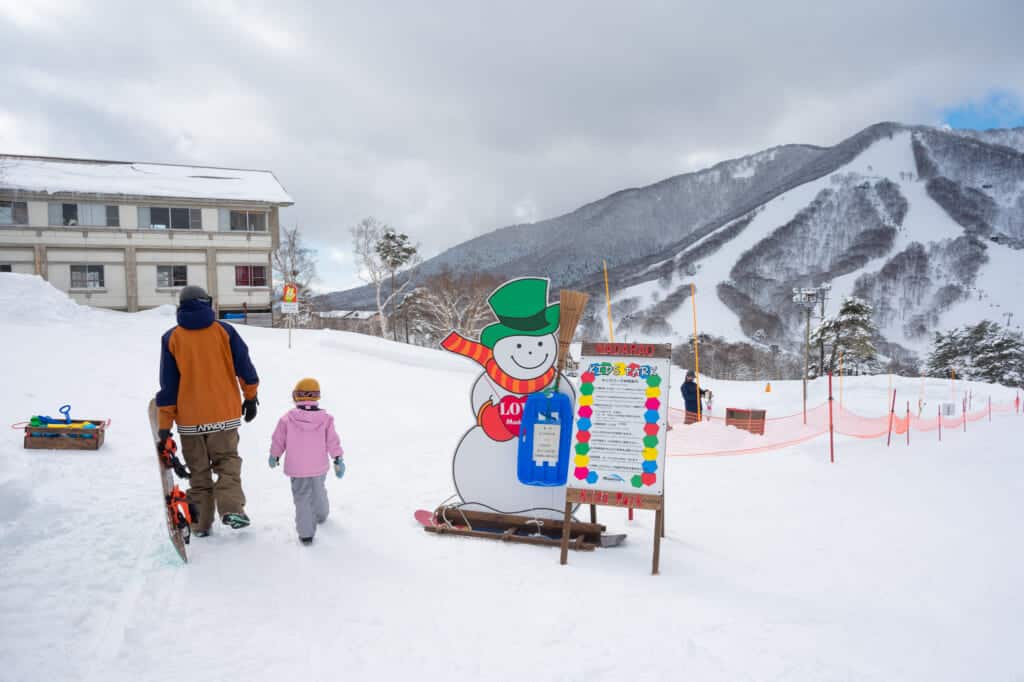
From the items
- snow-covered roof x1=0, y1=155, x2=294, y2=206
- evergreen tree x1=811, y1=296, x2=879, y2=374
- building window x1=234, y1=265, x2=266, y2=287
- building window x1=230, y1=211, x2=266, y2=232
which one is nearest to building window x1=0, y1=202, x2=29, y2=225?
snow-covered roof x1=0, y1=155, x2=294, y2=206

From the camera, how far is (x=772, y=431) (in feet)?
45.0

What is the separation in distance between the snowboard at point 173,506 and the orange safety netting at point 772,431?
7723 millimetres

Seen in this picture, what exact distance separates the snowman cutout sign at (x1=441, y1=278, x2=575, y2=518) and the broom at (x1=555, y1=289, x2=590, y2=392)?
5 cm

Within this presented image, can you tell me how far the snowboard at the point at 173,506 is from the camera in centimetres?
391

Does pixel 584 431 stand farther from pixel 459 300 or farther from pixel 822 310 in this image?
pixel 822 310

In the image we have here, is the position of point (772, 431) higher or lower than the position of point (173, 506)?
lower

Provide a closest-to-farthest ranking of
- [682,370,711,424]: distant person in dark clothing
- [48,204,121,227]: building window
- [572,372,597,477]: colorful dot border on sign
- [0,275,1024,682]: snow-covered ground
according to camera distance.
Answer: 1. [0,275,1024,682]: snow-covered ground
2. [572,372,597,477]: colorful dot border on sign
3. [682,370,711,424]: distant person in dark clothing
4. [48,204,121,227]: building window

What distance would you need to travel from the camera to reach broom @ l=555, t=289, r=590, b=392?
5.10 m

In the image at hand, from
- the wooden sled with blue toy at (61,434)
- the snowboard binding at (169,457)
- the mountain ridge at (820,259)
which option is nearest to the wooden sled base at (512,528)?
the snowboard binding at (169,457)

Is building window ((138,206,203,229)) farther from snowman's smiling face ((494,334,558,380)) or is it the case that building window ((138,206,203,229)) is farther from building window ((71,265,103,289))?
snowman's smiling face ((494,334,558,380))

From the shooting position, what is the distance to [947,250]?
6142 inches

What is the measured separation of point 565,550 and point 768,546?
A: 79.1 inches

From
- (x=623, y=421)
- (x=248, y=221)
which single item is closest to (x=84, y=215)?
(x=248, y=221)

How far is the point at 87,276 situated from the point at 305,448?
101 feet
